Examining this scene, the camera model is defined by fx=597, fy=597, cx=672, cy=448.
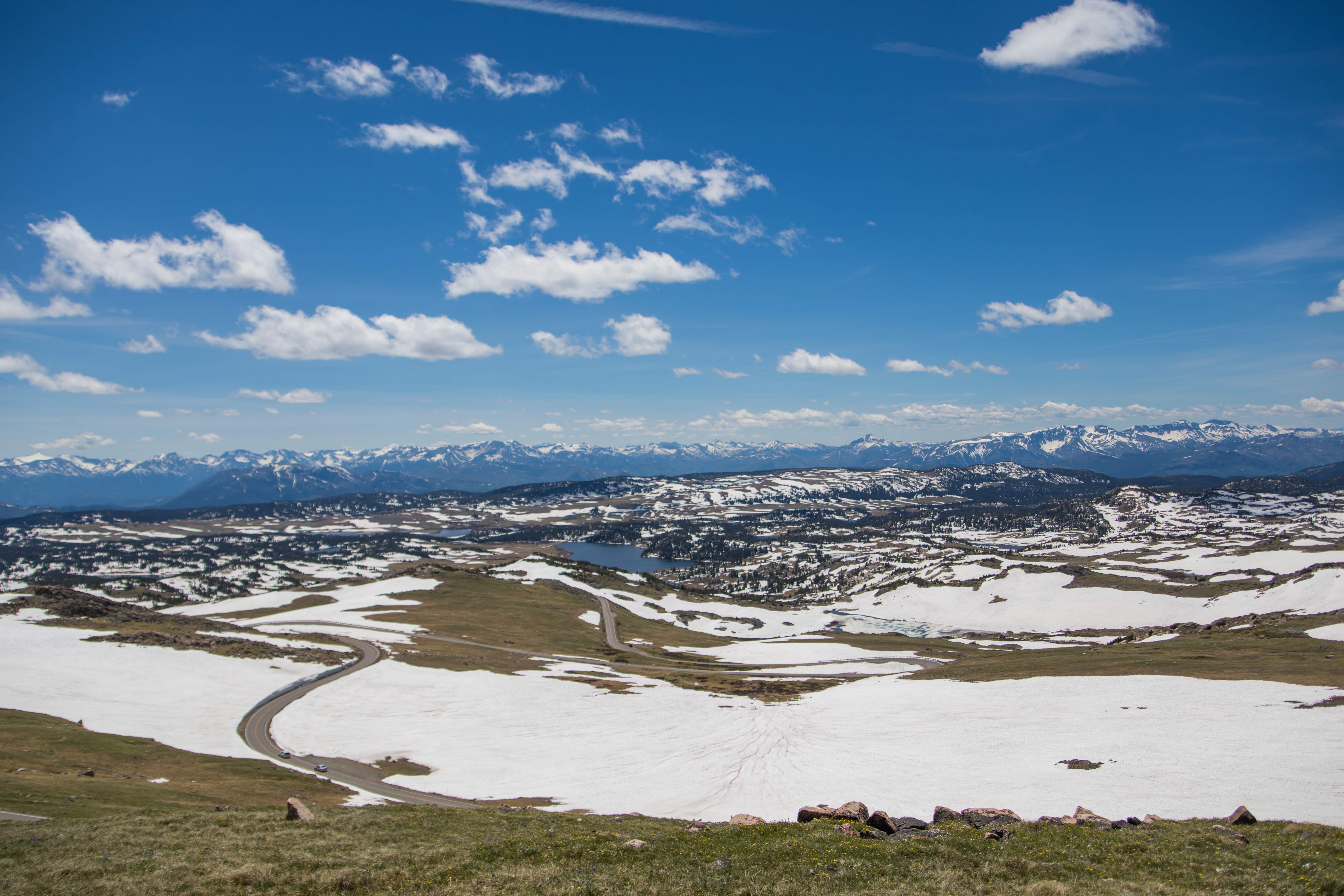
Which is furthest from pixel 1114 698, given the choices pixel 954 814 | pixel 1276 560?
pixel 1276 560

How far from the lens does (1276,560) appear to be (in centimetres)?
18525

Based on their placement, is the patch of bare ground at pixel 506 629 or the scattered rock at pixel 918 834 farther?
the patch of bare ground at pixel 506 629

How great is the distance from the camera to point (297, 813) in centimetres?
2889

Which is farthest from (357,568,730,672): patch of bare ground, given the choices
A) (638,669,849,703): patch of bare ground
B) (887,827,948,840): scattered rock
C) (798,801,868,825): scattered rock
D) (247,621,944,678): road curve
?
(887,827,948,840): scattered rock

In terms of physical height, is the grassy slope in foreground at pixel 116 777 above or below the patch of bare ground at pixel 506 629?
above

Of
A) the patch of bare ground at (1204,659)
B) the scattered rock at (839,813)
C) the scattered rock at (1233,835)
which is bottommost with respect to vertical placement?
the patch of bare ground at (1204,659)

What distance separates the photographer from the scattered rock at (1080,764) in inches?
1642

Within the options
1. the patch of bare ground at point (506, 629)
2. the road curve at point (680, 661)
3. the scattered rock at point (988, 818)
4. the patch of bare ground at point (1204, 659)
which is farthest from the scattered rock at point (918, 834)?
the road curve at point (680, 661)

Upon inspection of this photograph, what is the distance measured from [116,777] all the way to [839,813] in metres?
50.6

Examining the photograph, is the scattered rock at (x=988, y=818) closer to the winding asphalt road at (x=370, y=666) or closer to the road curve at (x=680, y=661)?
the winding asphalt road at (x=370, y=666)

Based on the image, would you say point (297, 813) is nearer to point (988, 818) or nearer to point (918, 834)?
point (918, 834)

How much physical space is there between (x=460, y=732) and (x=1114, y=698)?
68.2 m

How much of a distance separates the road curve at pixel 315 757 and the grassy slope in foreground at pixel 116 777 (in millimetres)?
3166

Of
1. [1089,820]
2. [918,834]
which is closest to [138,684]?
[918,834]
